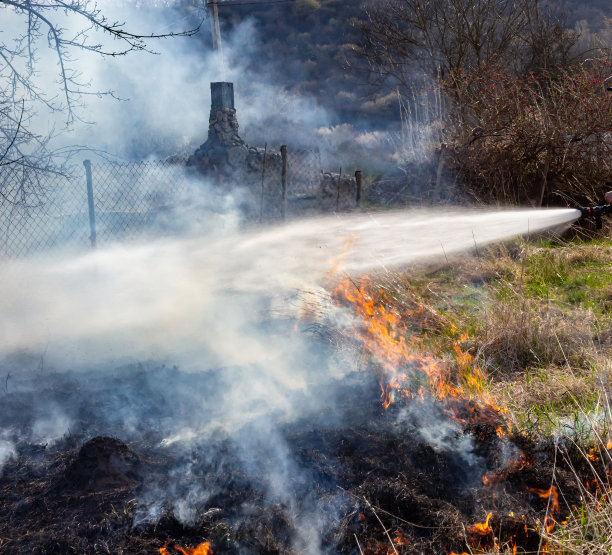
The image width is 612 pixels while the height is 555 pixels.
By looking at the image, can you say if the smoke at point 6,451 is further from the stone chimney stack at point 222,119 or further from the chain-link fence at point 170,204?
the stone chimney stack at point 222,119

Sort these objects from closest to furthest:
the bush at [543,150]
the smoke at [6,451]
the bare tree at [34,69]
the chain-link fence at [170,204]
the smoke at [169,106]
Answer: the smoke at [6,451]
the bare tree at [34,69]
the bush at [543,150]
the chain-link fence at [170,204]
the smoke at [169,106]

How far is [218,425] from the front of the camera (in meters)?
3.49

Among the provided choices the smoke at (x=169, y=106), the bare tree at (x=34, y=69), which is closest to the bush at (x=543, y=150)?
the bare tree at (x=34, y=69)

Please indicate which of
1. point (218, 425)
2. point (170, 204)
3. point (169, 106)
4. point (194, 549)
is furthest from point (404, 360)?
point (169, 106)

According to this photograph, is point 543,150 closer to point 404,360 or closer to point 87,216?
point 404,360

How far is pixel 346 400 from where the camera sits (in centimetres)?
375

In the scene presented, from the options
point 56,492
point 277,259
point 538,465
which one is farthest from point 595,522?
point 277,259

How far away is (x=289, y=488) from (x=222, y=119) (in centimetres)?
1009

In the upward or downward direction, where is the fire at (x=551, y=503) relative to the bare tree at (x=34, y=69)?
downward

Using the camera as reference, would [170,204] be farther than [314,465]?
Yes

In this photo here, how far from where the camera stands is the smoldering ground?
2.64 meters

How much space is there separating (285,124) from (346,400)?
19.7 metres

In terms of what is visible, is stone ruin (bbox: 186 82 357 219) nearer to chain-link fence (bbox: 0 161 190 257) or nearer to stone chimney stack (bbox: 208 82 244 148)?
stone chimney stack (bbox: 208 82 244 148)

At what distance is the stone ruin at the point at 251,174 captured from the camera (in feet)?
36.5
